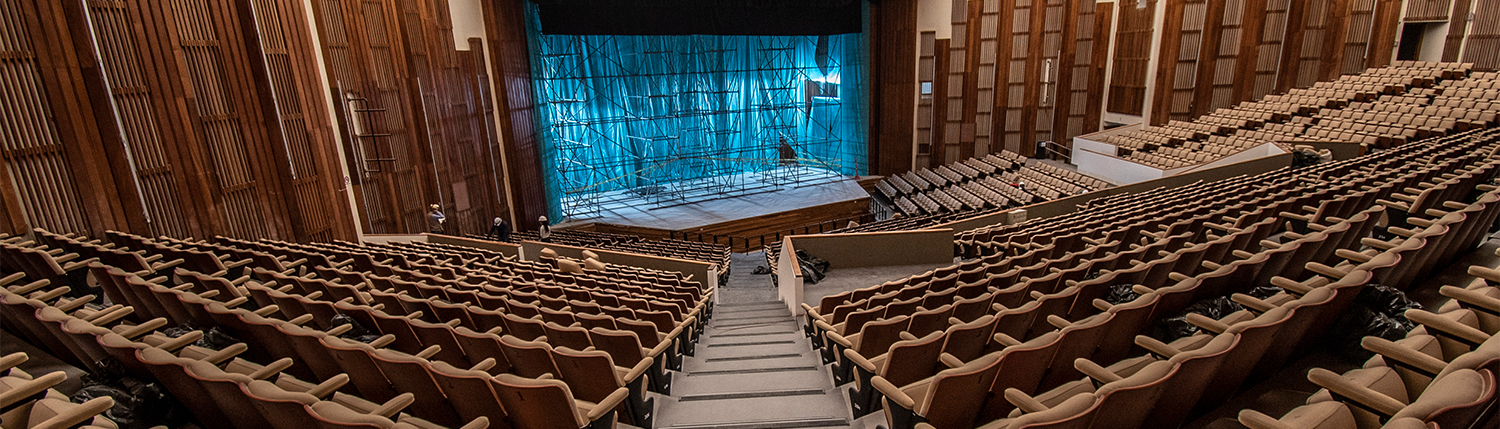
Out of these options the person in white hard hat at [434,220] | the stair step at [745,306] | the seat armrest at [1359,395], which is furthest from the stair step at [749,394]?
the person in white hard hat at [434,220]

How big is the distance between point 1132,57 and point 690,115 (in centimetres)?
888

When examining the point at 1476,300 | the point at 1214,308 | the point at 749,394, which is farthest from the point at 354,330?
the point at 1476,300

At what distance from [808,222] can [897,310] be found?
9.11 metres

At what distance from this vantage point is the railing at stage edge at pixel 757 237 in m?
10.9

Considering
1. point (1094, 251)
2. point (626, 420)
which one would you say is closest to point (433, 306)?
point (626, 420)

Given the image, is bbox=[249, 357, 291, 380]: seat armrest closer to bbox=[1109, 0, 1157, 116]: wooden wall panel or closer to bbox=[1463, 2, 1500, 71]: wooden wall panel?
bbox=[1109, 0, 1157, 116]: wooden wall panel

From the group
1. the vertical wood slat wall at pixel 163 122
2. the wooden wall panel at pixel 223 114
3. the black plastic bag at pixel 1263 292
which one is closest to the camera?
the black plastic bag at pixel 1263 292

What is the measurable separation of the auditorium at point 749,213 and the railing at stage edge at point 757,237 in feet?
0.30

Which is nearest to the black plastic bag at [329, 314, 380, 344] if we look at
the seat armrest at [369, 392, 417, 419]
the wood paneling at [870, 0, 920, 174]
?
the seat armrest at [369, 392, 417, 419]

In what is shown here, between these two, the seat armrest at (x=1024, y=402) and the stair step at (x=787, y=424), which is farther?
the stair step at (x=787, y=424)

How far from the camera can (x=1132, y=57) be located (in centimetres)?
1246

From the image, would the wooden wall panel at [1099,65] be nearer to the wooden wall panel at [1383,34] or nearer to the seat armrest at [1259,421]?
the wooden wall panel at [1383,34]

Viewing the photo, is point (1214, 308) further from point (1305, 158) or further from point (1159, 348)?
point (1305, 158)

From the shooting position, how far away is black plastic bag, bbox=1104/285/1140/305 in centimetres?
264
